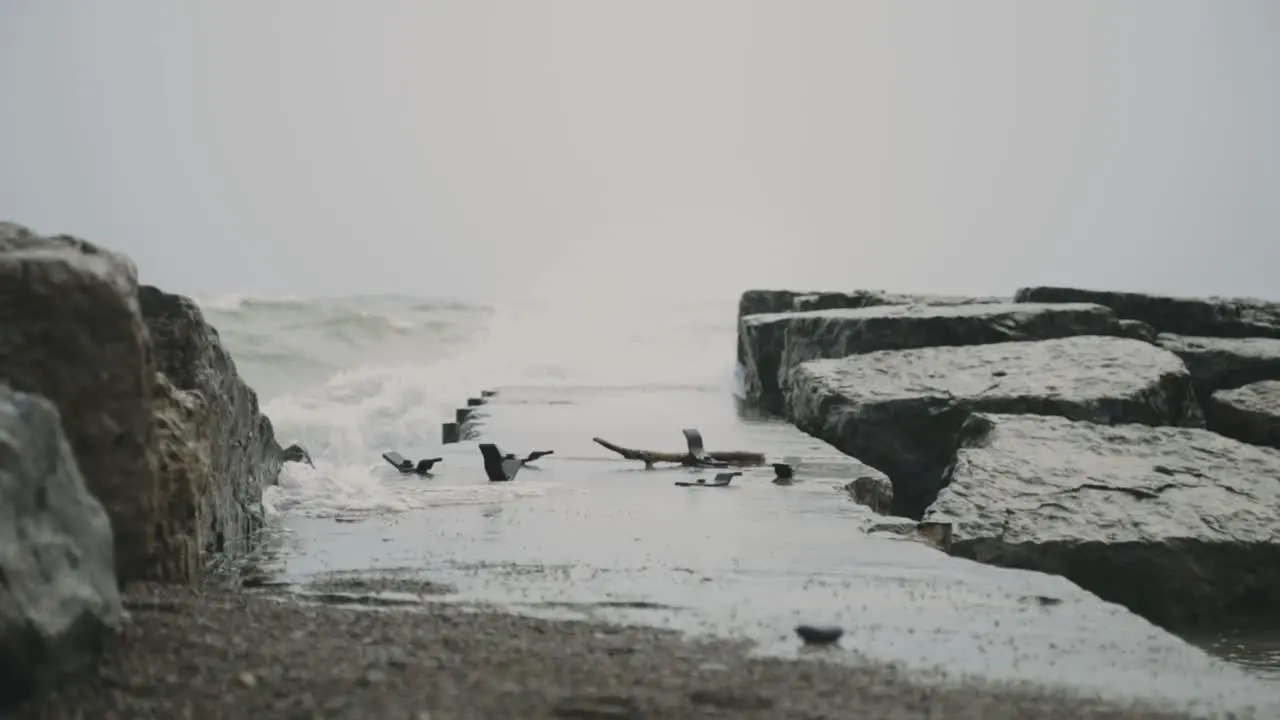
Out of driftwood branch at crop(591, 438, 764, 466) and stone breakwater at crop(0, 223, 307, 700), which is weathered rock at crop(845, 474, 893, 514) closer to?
driftwood branch at crop(591, 438, 764, 466)

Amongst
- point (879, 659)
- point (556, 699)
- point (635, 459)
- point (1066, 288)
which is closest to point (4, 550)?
point (556, 699)

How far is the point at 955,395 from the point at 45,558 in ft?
11.1

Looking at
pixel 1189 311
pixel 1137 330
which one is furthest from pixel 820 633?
pixel 1189 311

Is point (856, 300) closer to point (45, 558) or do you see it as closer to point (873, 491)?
point (873, 491)

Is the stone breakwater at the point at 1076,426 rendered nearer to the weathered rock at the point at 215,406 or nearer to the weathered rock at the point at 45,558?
the weathered rock at the point at 215,406

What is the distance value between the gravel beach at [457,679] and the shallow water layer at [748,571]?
5.8 inches

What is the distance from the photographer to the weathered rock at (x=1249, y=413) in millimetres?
4668

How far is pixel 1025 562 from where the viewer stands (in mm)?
2936

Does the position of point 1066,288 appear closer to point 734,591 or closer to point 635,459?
point 635,459

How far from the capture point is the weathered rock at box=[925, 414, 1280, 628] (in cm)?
296

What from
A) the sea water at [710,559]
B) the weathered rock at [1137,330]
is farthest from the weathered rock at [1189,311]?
the sea water at [710,559]

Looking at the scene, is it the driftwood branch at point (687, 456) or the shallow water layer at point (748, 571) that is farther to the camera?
the driftwood branch at point (687, 456)

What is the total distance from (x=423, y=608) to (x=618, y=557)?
0.61 meters

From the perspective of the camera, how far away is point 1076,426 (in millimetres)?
3949
